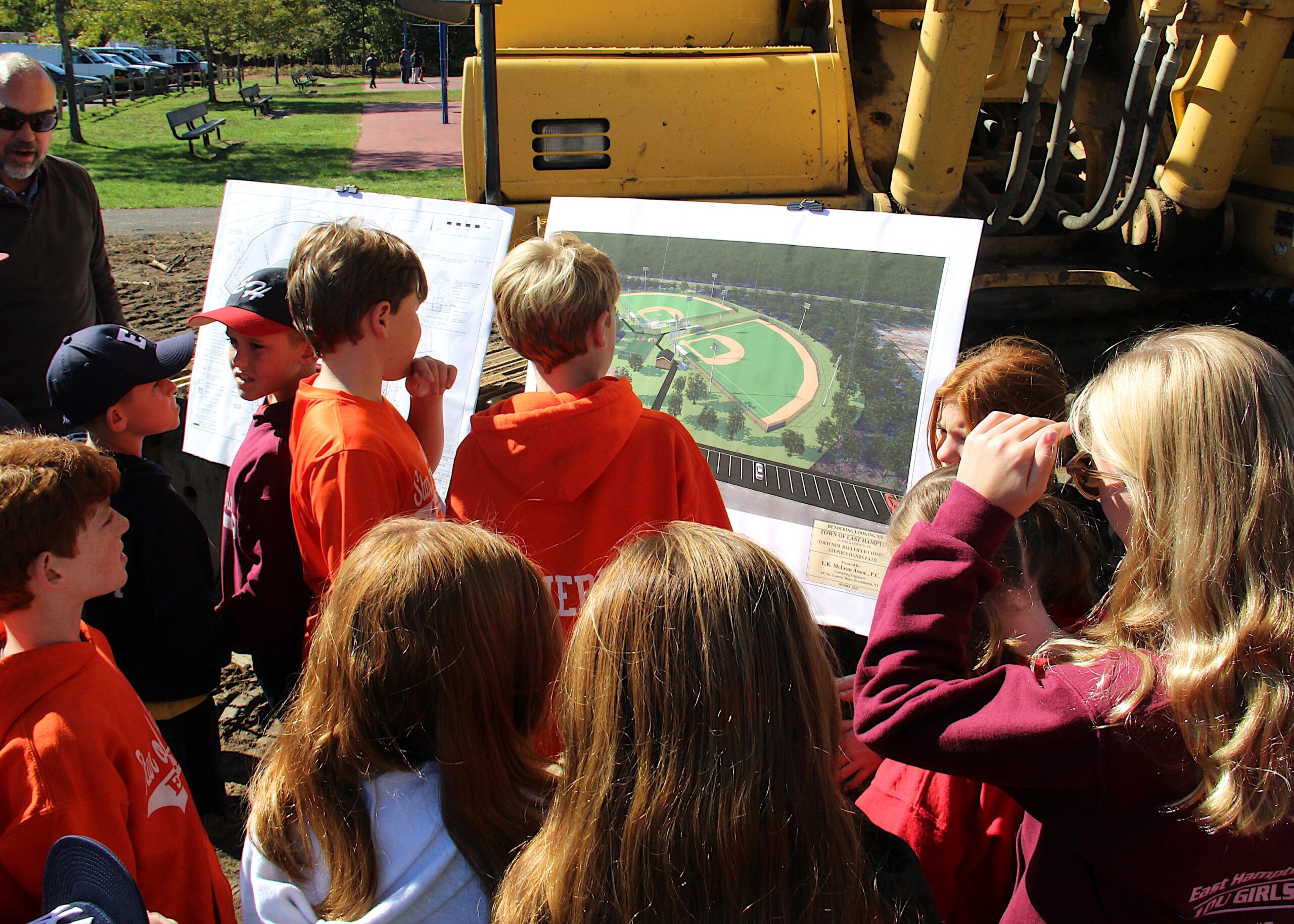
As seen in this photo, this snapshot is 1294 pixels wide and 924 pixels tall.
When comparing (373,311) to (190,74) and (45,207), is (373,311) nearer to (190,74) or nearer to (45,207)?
(45,207)

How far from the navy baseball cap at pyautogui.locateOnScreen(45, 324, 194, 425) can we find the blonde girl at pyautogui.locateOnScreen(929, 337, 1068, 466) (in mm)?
1814

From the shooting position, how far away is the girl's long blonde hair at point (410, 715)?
3.57ft

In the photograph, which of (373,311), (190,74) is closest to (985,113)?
(373,311)

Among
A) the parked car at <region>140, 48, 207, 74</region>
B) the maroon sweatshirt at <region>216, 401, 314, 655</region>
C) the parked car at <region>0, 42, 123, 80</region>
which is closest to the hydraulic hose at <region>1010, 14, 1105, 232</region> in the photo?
the maroon sweatshirt at <region>216, 401, 314, 655</region>

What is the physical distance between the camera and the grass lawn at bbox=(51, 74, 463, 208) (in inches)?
537

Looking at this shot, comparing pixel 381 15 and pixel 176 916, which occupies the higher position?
pixel 381 15

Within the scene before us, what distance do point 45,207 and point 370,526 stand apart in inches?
86.5

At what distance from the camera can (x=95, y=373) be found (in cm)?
203

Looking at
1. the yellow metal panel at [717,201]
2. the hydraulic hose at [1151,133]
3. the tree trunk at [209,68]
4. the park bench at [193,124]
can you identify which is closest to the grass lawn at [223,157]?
the park bench at [193,124]

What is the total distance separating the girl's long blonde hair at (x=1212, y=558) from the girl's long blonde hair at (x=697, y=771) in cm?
35

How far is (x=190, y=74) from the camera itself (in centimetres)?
3453

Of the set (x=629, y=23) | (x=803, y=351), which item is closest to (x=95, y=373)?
(x=803, y=351)

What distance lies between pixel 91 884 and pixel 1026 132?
3502mm

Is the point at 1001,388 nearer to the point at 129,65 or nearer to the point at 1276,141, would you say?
the point at 1276,141
